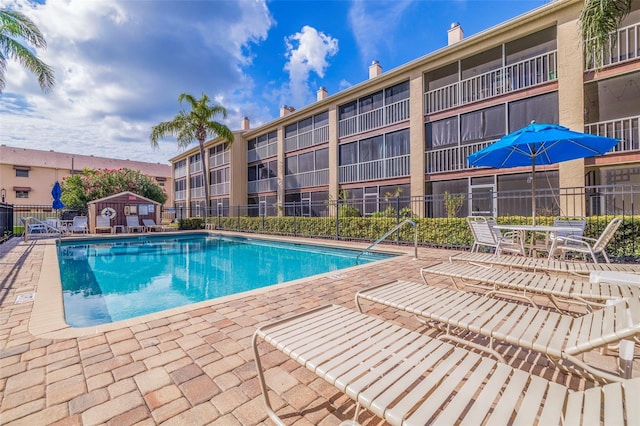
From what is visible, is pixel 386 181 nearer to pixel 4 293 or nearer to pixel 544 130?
pixel 544 130

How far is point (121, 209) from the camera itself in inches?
758

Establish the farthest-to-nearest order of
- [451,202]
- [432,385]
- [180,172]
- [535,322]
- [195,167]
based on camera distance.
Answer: [180,172] → [195,167] → [451,202] → [535,322] → [432,385]

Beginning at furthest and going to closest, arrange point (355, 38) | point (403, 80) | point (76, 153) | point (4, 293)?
point (76, 153) → point (355, 38) → point (403, 80) → point (4, 293)

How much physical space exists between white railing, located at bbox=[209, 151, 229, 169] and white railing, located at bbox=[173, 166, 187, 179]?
6.21 metres

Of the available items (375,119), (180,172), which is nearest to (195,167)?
(180,172)

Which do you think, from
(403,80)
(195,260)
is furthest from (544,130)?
(403,80)

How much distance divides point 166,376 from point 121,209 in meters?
20.9

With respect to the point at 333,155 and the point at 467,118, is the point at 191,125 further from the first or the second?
the point at 467,118

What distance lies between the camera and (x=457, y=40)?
A: 13.3 meters

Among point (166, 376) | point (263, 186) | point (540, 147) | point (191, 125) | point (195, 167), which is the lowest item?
point (166, 376)

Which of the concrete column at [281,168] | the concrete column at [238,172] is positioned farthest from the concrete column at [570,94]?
the concrete column at [238,172]

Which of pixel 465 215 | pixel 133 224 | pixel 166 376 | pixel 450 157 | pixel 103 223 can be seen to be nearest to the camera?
pixel 166 376

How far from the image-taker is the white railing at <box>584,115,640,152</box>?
9180mm

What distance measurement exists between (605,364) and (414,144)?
12558 mm
